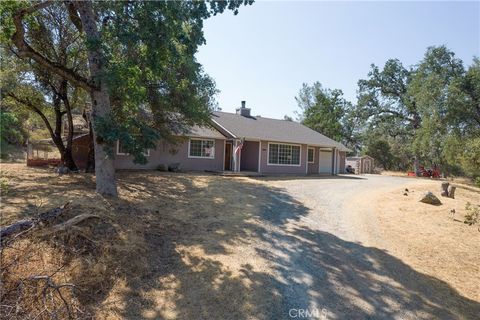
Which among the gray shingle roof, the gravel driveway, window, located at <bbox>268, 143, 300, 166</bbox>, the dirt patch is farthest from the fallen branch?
window, located at <bbox>268, 143, 300, 166</bbox>

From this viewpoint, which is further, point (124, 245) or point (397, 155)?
point (397, 155)

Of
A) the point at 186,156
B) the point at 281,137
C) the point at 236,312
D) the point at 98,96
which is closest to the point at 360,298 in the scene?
the point at 236,312

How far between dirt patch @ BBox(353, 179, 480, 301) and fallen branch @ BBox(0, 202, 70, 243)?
24.4 ft

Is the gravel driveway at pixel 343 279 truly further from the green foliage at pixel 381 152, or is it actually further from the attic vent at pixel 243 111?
the green foliage at pixel 381 152

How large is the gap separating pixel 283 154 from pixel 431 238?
13.6 m

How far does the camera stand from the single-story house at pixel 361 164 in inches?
1293

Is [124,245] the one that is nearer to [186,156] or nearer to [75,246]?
[75,246]

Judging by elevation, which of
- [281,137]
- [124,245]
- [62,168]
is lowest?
[124,245]

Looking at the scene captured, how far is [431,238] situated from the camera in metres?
9.48

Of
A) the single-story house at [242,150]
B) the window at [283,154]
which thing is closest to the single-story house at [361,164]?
the single-story house at [242,150]

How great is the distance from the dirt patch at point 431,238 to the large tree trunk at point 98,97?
7412 mm

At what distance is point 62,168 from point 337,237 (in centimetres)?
1160

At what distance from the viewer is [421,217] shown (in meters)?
11.6

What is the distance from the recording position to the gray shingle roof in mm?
21359
